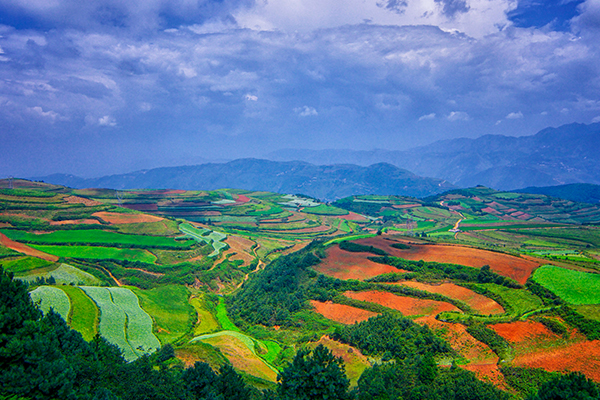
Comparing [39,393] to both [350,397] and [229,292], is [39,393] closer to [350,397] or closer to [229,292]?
[350,397]

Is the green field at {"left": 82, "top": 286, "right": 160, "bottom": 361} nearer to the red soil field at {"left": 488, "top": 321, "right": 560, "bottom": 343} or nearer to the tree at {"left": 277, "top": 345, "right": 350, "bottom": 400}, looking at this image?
the tree at {"left": 277, "top": 345, "right": 350, "bottom": 400}

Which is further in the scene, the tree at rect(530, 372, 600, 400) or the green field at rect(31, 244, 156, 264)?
the green field at rect(31, 244, 156, 264)

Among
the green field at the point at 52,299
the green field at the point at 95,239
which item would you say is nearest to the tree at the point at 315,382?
the green field at the point at 52,299

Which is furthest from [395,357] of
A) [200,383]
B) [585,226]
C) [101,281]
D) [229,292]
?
[585,226]

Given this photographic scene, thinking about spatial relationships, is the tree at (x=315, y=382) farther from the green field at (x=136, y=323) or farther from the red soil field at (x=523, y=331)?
the green field at (x=136, y=323)

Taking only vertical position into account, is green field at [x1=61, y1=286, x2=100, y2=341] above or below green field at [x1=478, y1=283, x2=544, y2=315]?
below

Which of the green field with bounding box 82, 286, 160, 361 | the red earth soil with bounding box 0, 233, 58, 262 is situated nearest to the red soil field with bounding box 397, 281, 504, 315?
the green field with bounding box 82, 286, 160, 361
